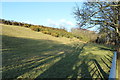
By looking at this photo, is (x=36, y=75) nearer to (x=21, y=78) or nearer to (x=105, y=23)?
(x=21, y=78)

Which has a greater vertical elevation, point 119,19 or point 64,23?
point 64,23

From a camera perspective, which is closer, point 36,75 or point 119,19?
point 36,75

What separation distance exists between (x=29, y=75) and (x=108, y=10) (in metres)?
8.88

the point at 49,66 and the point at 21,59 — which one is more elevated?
the point at 21,59

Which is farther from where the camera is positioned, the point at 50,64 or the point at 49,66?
the point at 50,64

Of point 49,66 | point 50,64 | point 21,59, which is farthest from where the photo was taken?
point 21,59

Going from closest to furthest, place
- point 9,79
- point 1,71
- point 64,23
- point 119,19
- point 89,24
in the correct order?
point 9,79 → point 1,71 → point 119,19 → point 89,24 → point 64,23

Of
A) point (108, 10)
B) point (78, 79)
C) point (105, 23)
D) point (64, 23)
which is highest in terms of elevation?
point (64, 23)

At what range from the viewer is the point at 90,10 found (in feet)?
28.4

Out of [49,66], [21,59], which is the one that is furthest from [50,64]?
[21,59]

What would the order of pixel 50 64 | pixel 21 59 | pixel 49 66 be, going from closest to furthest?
pixel 49 66
pixel 50 64
pixel 21 59

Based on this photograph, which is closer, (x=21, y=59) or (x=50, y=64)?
(x=50, y=64)

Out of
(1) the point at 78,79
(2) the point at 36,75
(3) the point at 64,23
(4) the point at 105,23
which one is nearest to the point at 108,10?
(4) the point at 105,23

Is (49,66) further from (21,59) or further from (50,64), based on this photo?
(21,59)
